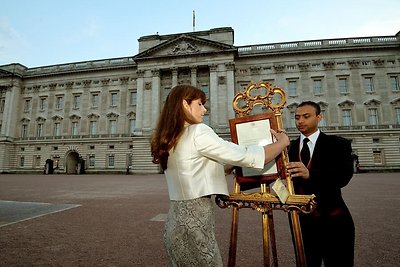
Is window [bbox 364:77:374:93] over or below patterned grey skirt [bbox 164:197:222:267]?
over

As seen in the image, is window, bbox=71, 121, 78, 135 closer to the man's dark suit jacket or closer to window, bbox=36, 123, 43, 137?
window, bbox=36, 123, 43, 137

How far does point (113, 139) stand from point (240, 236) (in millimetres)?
35794

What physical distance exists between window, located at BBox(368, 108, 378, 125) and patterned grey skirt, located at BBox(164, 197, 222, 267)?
3830 centimetres

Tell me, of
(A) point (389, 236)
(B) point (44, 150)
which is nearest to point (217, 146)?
(A) point (389, 236)

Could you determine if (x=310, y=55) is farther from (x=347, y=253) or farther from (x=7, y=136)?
(x=7, y=136)

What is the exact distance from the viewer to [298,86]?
34.9m

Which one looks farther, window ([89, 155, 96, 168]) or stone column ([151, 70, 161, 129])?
window ([89, 155, 96, 168])

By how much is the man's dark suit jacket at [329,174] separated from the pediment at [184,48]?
34.1m

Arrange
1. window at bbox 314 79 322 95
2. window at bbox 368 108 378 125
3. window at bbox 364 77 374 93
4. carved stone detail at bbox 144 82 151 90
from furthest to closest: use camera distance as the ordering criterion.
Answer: carved stone detail at bbox 144 82 151 90, window at bbox 314 79 322 95, window at bbox 364 77 374 93, window at bbox 368 108 378 125

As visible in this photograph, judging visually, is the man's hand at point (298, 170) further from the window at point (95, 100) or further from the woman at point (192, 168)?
the window at point (95, 100)

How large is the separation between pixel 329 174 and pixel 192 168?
1.54 m

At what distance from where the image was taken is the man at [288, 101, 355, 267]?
7.89 feet

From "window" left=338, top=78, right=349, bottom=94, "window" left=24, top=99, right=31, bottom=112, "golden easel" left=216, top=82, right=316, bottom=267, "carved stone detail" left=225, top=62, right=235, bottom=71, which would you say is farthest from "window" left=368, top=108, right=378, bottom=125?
"window" left=24, top=99, right=31, bottom=112

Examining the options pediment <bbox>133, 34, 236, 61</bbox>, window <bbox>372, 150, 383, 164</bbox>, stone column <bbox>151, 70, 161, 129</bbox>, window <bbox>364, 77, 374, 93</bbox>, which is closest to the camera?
window <bbox>372, 150, 383, 164</bbox>
